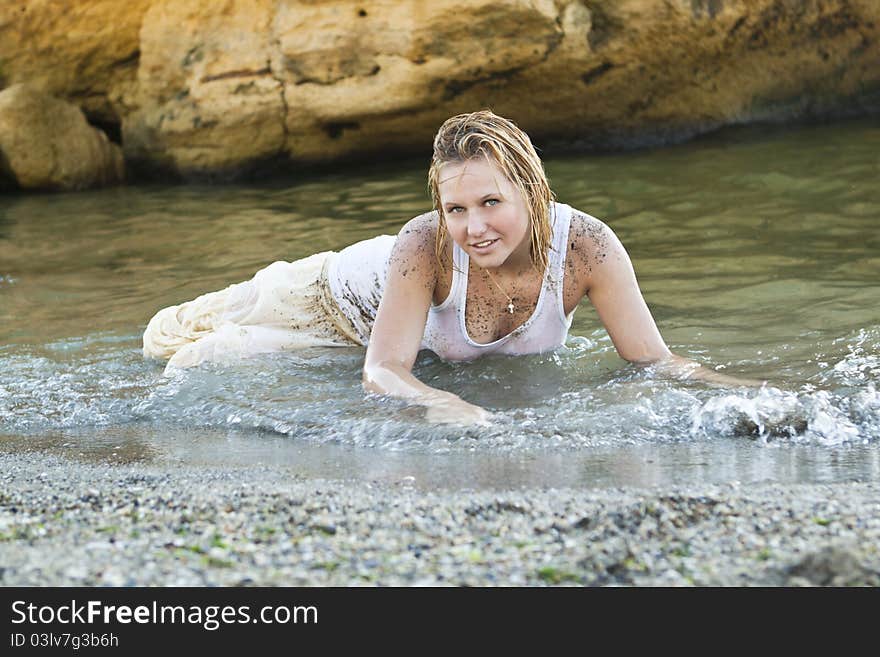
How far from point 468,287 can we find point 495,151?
68 cm

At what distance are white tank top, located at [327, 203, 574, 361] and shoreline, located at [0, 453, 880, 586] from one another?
1.40 m

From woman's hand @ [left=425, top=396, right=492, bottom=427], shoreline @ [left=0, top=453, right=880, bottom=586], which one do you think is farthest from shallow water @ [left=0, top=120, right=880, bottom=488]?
shoreline @ [left=0, top=453, right=880, bottom=586]

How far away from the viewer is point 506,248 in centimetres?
400

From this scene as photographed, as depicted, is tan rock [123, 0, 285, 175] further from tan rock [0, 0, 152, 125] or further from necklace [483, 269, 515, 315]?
necklace [483, 269, 515, 315]

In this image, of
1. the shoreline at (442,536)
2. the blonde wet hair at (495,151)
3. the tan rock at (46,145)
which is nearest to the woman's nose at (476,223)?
the blonde wet hair at (495,151)

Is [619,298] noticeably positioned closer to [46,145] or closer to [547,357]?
[547,357]

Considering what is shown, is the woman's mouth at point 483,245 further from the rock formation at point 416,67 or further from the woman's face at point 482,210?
the rock formation at point 416,67

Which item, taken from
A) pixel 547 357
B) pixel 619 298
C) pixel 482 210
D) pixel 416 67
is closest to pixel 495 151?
pixel 482 210

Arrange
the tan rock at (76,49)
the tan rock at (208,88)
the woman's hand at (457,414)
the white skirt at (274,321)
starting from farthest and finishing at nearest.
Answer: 1. the tan rock at (76,49)
2. the tan rock at (208,88)
3. the white skirt at (274,321)
4. the woman's hand at (457,414)

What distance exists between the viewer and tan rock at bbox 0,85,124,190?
417 inches

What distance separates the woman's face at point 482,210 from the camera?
12.7ft

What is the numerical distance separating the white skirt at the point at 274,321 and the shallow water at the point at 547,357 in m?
0.08

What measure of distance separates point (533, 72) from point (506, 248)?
6553 millimetres
